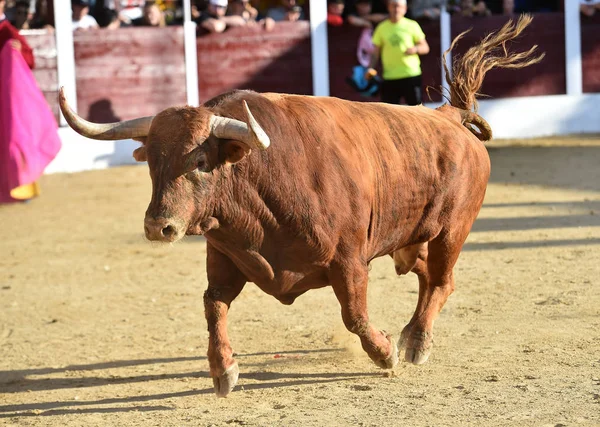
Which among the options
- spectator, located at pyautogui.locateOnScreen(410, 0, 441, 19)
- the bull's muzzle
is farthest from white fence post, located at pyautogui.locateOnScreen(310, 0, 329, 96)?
the bull's muzzle

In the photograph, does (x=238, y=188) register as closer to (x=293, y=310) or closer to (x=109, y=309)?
(x=293, y=310)

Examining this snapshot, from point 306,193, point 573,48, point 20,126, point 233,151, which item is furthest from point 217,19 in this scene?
point 233,151

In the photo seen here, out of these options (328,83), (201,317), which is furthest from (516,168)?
(201,317)

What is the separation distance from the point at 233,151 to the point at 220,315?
731mm

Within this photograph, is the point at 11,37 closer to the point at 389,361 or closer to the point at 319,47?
the point at 319,47

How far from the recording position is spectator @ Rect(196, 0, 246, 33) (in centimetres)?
1134

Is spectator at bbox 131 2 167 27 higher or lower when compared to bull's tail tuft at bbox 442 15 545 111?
lower

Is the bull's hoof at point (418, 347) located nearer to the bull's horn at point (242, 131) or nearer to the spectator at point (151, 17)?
the bull's horn at point (242, 131)

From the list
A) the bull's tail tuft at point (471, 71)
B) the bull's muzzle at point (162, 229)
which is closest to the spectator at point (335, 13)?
the bull's tail tuft at point (471, 71)

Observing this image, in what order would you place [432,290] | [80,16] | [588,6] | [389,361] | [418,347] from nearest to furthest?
[389,361], [418,347], [432,290], [80,16], [588,6]

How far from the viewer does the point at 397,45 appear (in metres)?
9.91

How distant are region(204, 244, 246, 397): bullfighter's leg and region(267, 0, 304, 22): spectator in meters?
8.03

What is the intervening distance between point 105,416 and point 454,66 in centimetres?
239

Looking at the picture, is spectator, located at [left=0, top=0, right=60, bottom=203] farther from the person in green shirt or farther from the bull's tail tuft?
the bull's tail tuft
